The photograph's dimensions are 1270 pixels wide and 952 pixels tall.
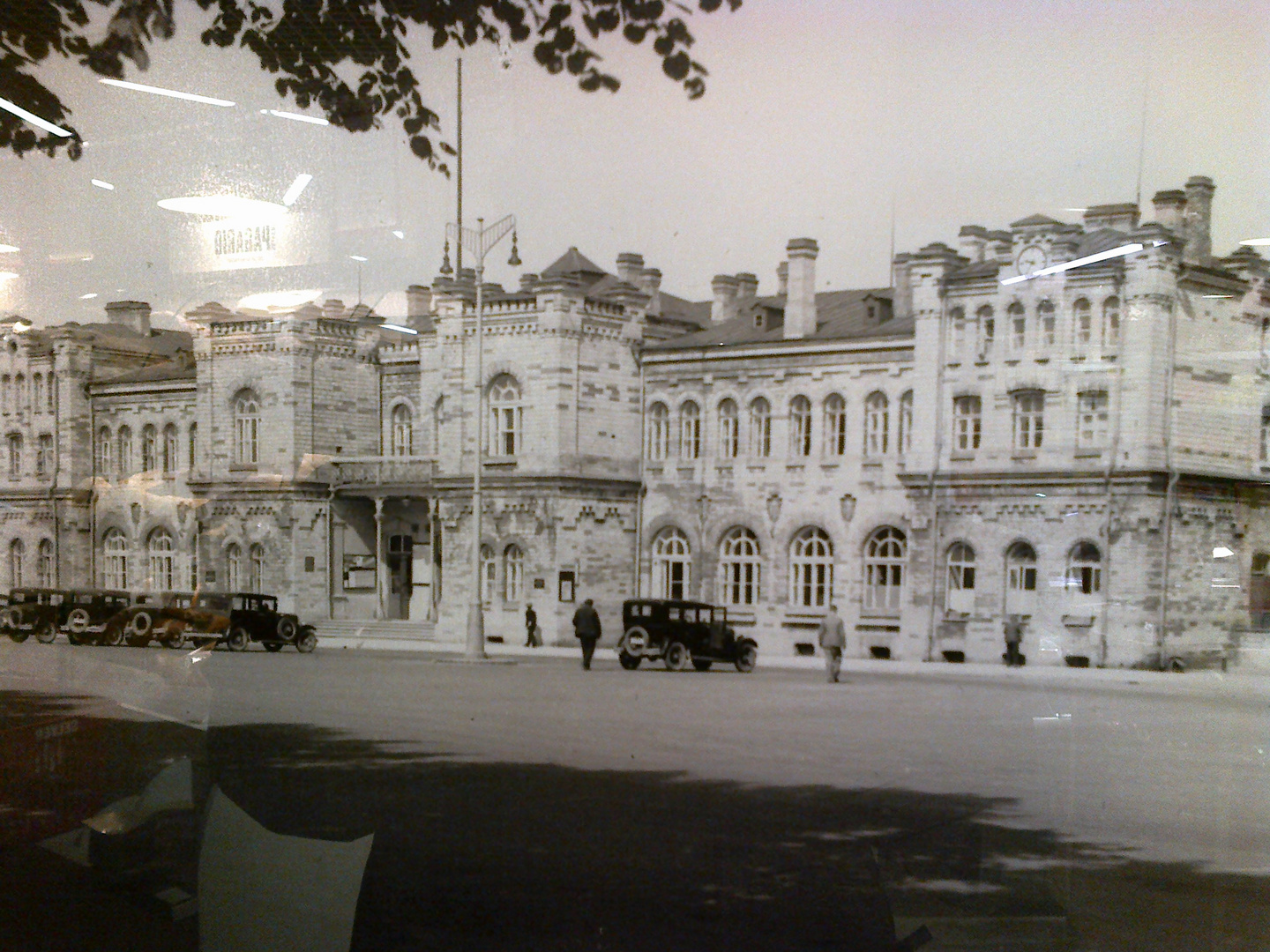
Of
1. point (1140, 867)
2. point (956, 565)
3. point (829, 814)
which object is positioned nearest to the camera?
point (1140, 867)

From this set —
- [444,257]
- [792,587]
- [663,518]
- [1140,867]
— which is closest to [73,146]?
[444,257]

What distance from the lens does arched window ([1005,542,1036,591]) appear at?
8.06 metres

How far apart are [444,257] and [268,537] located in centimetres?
255

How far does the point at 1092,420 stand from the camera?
8.23m

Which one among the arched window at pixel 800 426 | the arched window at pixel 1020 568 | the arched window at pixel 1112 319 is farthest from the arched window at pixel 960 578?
the arched window at pixel 1112 319

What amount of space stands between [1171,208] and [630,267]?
3.61 meters

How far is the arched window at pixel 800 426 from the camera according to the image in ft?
28.9

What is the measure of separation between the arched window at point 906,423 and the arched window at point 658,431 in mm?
1728

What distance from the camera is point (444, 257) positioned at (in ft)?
28.2

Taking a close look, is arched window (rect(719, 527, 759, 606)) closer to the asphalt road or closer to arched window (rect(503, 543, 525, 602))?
the asphalt road

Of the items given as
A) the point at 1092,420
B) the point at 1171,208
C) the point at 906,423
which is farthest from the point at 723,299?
the point at 1171,208

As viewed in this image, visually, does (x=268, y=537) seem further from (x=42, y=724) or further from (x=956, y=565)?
(x=956, y=565)

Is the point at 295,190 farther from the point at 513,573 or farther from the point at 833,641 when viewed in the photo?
the point at 833,641

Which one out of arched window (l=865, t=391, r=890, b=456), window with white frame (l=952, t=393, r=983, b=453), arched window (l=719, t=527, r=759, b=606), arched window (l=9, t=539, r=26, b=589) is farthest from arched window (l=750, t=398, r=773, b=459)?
arched window (l=9, t=539, r=26, b=589)
